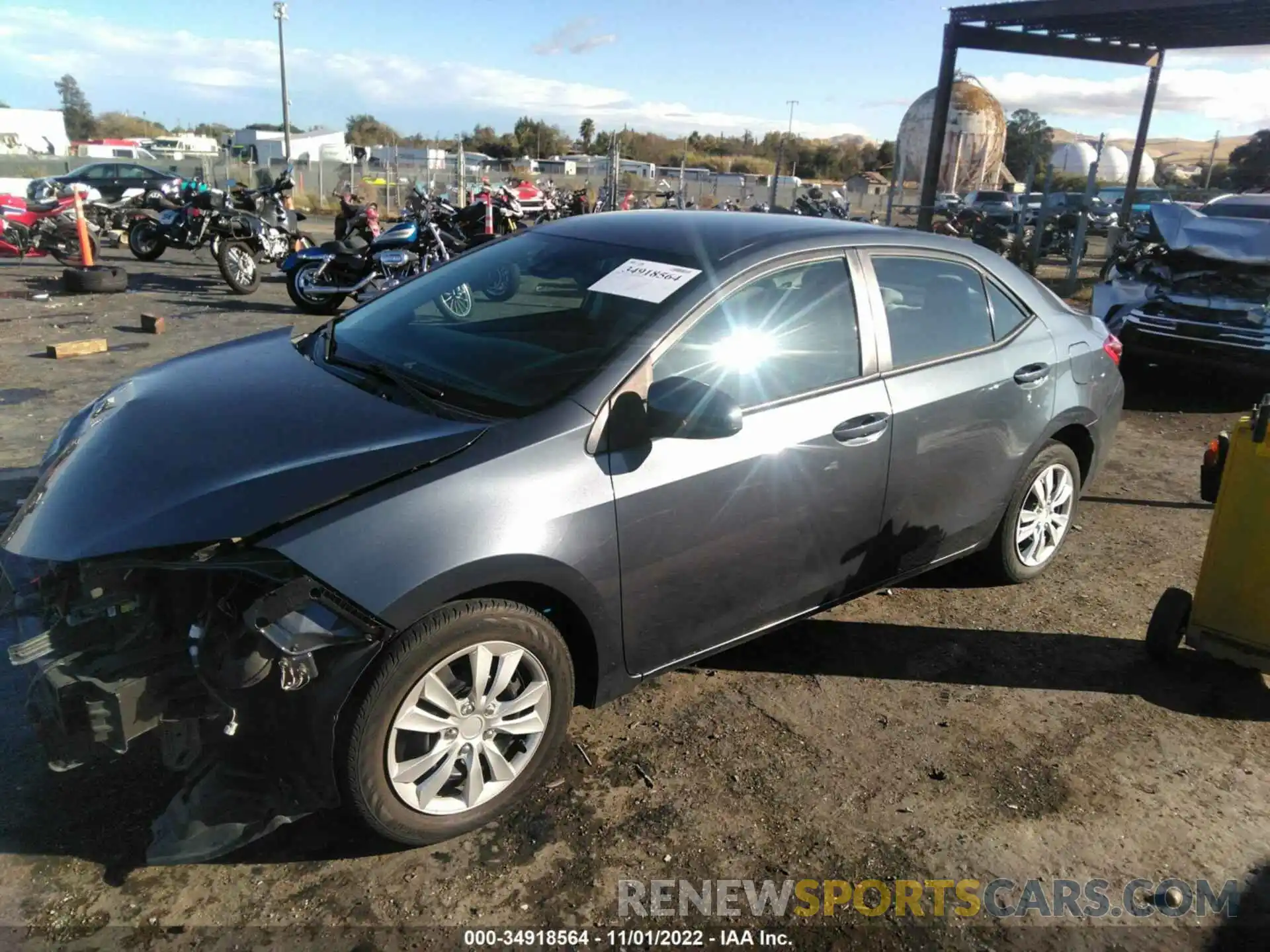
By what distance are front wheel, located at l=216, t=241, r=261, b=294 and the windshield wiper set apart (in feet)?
30.9

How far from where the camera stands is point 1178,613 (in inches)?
142

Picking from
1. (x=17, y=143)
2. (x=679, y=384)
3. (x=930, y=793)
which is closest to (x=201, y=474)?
(x=679, y=384)

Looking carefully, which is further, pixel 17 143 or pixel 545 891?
pixel 17 143

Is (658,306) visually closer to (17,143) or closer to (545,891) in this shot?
(545,891)

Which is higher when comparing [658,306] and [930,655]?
[658,306]

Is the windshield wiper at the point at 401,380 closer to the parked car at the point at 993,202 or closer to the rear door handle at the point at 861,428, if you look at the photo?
the rear door handle at the point at 861,428

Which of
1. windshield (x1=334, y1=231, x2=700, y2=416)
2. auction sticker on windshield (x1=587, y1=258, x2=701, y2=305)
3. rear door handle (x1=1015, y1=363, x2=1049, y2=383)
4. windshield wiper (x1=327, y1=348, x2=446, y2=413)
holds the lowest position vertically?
rear door handle (x1=1015, y1=363, x2=1049, y2=383)

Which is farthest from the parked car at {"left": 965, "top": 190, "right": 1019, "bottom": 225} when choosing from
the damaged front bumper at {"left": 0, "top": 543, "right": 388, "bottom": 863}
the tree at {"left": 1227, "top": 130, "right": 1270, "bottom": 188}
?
the tree at {"left": 1227, "top": 130, "right": 1270, "bottom": 188}

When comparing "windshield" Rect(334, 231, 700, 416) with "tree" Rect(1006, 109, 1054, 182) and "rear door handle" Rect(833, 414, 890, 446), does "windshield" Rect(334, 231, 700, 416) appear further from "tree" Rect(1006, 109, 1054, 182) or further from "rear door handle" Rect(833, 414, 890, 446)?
"tree" Rect(1006, 109, 1054, 182)

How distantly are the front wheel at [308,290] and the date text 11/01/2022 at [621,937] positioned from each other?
30.5 feet

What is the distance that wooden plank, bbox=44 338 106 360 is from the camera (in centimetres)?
766

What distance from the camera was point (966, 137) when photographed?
51.7 meters

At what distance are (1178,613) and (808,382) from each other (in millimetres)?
1864

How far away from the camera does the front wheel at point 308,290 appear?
10.3 m
